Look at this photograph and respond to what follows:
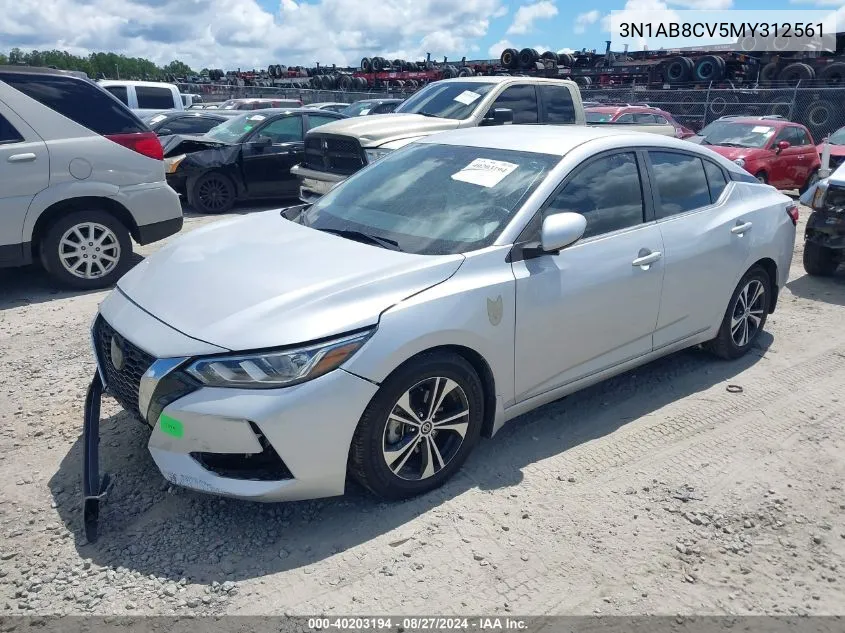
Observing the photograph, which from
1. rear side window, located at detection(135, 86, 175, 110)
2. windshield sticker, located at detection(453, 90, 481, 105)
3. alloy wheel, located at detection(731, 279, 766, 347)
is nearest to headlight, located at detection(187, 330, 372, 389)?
alloy wheel, located at detection(731, 279, 766, 347)

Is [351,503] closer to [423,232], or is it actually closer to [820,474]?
[423,232]

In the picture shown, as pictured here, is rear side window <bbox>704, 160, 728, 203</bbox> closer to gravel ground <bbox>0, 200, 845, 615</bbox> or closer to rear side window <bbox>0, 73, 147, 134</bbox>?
gravel ground <bbox>0, 200, 845, 615</bbox>

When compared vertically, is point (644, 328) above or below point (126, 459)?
above

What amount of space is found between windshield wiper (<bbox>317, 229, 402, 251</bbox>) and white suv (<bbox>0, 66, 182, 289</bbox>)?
3.59 metres

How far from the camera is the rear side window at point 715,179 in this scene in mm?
4719

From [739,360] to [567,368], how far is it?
210 centimetres

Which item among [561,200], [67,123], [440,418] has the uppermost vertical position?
[67,123]

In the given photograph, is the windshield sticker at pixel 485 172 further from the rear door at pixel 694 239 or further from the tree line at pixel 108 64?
the tree line at pixel 108 64

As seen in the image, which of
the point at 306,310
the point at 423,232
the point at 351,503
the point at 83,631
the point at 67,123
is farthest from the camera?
the point at 67,123

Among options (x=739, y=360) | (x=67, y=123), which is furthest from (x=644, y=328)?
(x=67, y=123)

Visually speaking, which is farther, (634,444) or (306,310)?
(634,444)

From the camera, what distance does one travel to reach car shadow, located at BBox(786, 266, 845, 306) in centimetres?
693

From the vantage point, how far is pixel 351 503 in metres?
3.32

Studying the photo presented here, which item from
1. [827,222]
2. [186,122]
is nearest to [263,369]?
[827,222]
